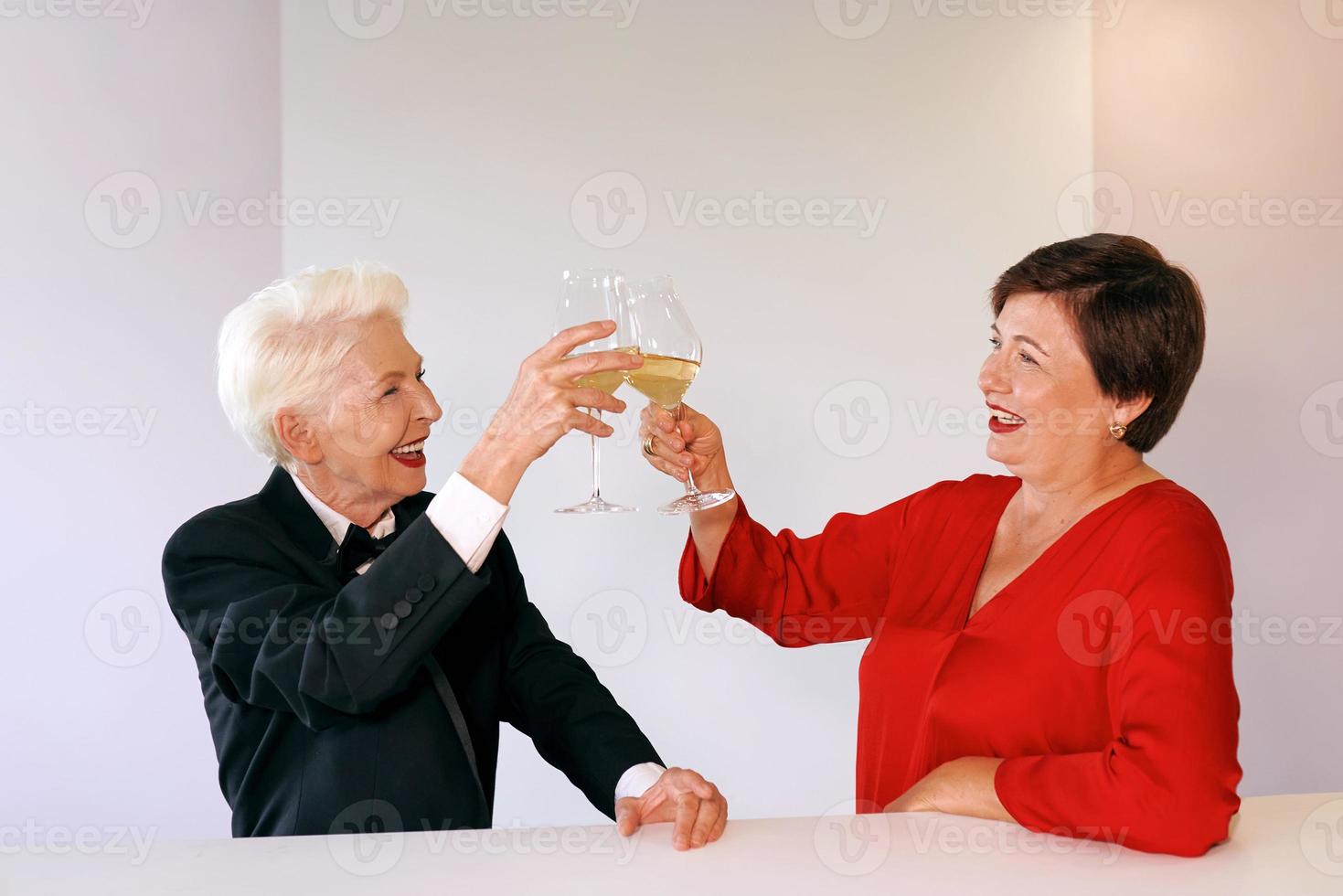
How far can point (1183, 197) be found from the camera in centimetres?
345

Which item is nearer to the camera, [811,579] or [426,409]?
[426,409]

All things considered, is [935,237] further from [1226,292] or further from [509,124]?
[509,124]

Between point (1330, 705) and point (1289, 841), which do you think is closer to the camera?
point (1289, 841)

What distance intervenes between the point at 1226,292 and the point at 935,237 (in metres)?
0.83

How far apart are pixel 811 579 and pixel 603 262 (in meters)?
1.44

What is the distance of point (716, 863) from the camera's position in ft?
4.62

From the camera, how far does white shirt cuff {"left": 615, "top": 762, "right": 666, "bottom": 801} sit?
6.13 feet

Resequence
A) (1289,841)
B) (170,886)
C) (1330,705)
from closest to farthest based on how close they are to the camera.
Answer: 1. (170,886)
2. (1289,841)
3. (1330,705)

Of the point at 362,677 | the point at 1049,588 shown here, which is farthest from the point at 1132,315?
the point at 362,677

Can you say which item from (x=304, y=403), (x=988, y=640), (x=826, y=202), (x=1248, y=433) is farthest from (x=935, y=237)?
(x=304, y=403)

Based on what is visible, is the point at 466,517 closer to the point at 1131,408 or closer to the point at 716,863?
the point at 716,863

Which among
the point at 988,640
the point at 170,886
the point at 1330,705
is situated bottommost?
the point at 1330,705

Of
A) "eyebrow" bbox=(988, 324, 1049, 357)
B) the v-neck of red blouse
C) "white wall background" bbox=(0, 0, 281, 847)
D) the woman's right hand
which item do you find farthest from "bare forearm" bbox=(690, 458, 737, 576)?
"white wall background" bbox=(0, 0, 281, 847)

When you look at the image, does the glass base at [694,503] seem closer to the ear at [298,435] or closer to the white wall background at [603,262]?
the ear at [298,435]
